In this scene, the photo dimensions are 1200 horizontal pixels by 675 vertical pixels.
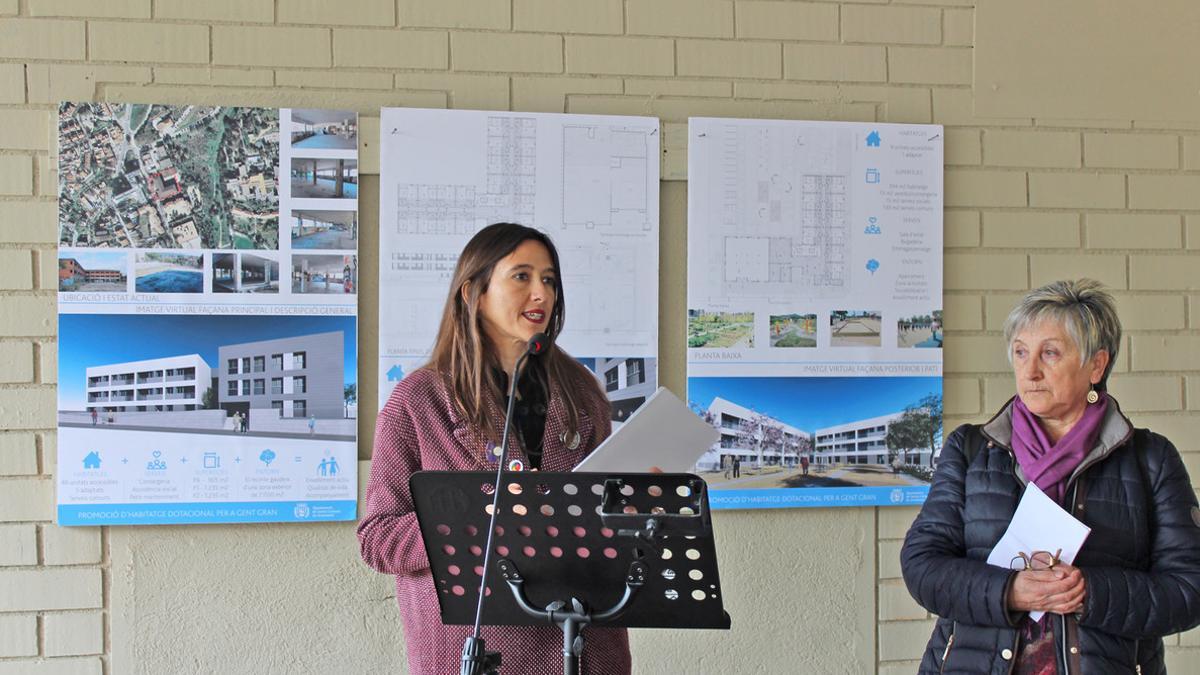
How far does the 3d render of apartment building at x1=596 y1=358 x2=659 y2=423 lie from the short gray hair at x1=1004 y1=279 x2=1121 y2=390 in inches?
55.2

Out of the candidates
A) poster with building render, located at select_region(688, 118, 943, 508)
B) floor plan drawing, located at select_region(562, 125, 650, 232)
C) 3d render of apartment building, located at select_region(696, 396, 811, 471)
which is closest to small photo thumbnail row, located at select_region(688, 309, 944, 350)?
poster with building render, located at select_region(688, 118, 943, 508)

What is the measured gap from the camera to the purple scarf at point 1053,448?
221 cm

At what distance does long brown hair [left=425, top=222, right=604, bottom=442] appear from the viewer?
2.23 metres

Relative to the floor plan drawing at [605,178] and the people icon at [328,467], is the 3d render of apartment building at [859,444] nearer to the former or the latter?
the floor plan drawing at [605,178]

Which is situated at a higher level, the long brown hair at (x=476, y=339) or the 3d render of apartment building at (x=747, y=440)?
the long brown hair at (x=476, y=339)

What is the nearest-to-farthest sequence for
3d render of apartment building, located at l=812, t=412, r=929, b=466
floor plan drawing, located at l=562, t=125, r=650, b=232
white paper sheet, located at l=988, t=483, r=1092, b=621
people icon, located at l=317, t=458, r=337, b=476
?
white paper sheet, located at l=988, t=483, r=1092, b=621 → people icon, located at l=317, t=458, r=337, b=476 → floor plan drawing, located at l=562, t=125, r=650, b=232 → 3d render of apartment building, located at l=812, t=412, r=929, b=466

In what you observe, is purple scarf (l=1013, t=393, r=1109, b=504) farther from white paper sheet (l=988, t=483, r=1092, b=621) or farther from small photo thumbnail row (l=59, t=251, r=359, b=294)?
small photo thumbnail row (l=59, t=251, r=359, b=294)

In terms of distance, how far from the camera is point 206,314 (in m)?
3.30

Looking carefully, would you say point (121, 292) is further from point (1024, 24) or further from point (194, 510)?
point (1024, 24)

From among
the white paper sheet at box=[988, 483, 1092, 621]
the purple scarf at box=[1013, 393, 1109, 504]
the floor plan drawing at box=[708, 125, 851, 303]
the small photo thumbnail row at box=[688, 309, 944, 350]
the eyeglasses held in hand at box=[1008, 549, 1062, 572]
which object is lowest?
the eyeglasses held in hand at box=[1008, 549, 1062, 572]

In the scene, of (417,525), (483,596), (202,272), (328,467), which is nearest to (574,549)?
(483,596)

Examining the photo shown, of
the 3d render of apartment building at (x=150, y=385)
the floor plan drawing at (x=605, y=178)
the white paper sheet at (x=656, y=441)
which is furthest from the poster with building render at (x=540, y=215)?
the white paper sheet at (x=656, y=441)

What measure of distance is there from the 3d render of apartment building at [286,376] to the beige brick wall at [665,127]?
0.37 feet

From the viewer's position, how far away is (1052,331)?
2.29 m
